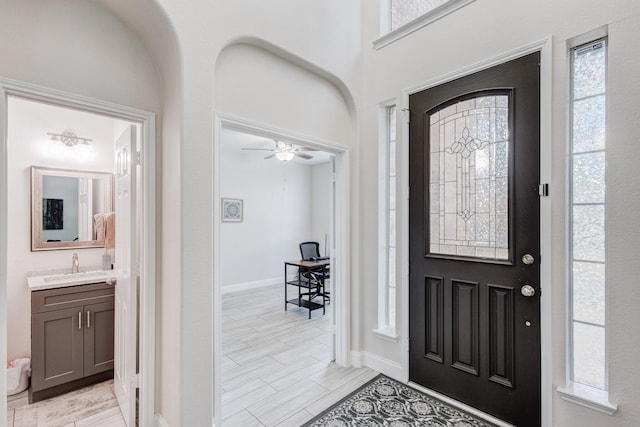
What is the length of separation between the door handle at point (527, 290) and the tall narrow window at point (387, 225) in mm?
1077

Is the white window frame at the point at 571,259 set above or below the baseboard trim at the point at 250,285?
above

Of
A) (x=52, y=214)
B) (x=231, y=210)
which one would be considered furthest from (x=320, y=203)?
(x=52, y=214)

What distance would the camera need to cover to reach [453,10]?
7.52 ft

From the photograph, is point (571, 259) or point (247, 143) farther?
point (247, 143)

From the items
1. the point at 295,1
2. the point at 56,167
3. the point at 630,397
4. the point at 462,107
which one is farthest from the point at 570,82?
the point at 56,167

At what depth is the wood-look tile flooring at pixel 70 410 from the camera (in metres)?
2.08

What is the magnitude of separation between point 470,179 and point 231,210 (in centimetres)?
471

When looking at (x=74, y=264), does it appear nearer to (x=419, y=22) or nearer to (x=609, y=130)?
(x=419, y=22)

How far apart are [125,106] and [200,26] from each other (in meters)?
0.69

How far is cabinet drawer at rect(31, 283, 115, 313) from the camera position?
2303 millimetres

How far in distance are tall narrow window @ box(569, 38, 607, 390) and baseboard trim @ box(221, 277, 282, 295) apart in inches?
202

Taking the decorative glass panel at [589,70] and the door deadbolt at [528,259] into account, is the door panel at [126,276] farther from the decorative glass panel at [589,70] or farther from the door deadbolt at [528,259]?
the decorative glass panel at [589,70]

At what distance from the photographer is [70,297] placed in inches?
95.5

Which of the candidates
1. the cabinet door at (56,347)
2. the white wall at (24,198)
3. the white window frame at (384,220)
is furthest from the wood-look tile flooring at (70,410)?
the white window frame at (384,220)
